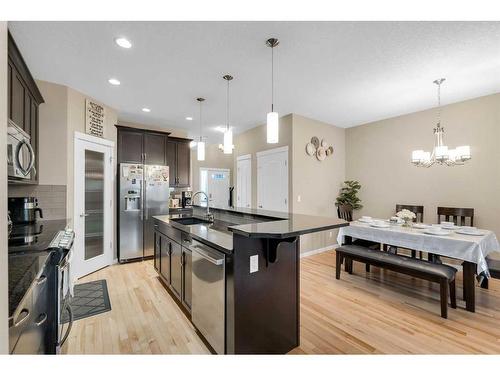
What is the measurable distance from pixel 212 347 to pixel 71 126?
341 cm

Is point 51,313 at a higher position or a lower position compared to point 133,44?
lower

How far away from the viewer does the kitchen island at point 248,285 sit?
162 cm

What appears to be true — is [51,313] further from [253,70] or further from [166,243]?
[253,70]

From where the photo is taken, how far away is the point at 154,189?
4.37 metres

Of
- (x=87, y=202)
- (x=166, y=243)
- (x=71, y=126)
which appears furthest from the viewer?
(x=87, y=202)

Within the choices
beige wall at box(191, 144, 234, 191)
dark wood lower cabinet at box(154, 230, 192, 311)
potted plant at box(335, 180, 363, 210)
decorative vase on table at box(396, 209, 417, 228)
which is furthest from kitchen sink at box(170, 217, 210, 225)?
beige wall at box(191, 144, 234, 191)

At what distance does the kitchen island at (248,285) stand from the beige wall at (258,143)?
262 centimetres

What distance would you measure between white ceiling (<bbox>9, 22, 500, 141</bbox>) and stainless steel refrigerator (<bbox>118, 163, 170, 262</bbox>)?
3.82 feet

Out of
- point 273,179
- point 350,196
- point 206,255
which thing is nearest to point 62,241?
point 206,255

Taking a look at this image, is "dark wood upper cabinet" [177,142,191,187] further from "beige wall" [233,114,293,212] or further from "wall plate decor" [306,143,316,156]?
"wall plate decor" [306,143,316,156]

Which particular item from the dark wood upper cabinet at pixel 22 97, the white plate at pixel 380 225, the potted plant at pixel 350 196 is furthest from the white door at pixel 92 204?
the potted plant at pixel 350 196

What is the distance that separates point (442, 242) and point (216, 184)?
6.02 meters

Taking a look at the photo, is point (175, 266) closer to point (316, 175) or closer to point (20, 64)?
point (20, 64)

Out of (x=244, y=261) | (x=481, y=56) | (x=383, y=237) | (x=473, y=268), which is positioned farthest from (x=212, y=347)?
(x=481, y=56)
